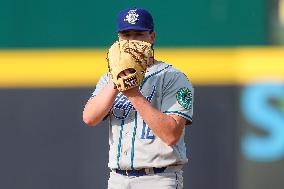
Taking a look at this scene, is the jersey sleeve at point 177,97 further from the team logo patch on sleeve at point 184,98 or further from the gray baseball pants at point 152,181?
the gray baseball pants at point 152,181

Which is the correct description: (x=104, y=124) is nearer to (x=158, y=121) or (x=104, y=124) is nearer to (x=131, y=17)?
(x=131, y=17)

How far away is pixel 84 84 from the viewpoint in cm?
441

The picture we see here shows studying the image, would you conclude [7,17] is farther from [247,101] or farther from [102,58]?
[247,101]

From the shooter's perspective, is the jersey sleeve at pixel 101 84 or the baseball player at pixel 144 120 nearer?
the baseball player at pixel 144 120

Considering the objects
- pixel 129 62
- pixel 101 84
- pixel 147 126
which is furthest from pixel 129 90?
pixel 101 84

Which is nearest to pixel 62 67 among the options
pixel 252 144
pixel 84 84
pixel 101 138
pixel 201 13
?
pixel 84 84

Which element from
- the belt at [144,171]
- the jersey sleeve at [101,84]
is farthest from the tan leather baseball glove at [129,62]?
the belt at [144,171]

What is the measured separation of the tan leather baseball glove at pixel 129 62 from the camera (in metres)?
2.98

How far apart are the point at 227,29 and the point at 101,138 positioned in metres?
0.93

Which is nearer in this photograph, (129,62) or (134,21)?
(129,62)

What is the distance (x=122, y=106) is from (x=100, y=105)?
146mm

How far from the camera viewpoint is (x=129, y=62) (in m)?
3.00

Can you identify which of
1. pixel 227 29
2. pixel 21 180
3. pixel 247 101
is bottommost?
pixel 21 180

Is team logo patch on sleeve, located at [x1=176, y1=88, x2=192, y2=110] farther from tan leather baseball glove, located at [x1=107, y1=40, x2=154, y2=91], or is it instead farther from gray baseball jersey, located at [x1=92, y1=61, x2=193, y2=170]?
tan leather baseball glove, located at [x1=107, y1=40, x2=154, y2=91]
